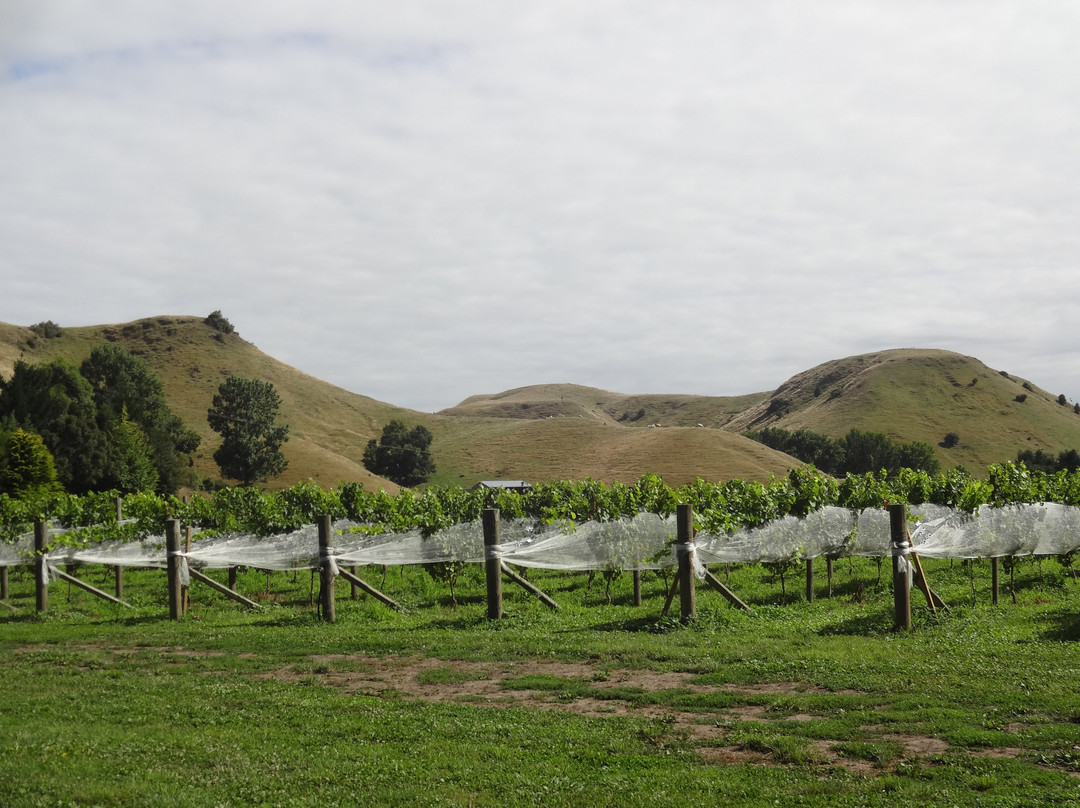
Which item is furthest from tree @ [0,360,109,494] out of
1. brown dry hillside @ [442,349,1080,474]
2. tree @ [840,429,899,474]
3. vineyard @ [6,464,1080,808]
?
brown dry hillside @ [442,349,1080,474]

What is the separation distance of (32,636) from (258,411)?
9122 centimetres

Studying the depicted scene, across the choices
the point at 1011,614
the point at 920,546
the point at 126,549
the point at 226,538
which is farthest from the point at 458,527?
the point at 1011,614

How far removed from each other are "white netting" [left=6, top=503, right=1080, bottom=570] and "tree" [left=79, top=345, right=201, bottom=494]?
58.3 meters

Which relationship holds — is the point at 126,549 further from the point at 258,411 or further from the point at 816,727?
the point at 258,411

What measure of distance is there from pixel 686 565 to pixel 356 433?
116661 millimetres

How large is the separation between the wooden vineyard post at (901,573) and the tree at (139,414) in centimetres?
6836

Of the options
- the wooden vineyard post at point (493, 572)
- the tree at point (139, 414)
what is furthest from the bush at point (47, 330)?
the wooden vineyard post at point (493, 572)

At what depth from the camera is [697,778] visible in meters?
5.96

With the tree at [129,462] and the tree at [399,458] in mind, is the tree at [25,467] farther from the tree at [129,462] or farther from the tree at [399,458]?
the tree at [399,458]

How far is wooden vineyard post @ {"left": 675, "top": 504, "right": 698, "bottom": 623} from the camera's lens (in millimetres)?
13039

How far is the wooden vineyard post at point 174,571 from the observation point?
1612 cm

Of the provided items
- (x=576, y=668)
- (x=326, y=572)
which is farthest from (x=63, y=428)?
(x=576, y=668)

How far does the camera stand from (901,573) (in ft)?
39.1

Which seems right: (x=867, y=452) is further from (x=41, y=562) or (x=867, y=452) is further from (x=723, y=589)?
(x=41, y=562)
